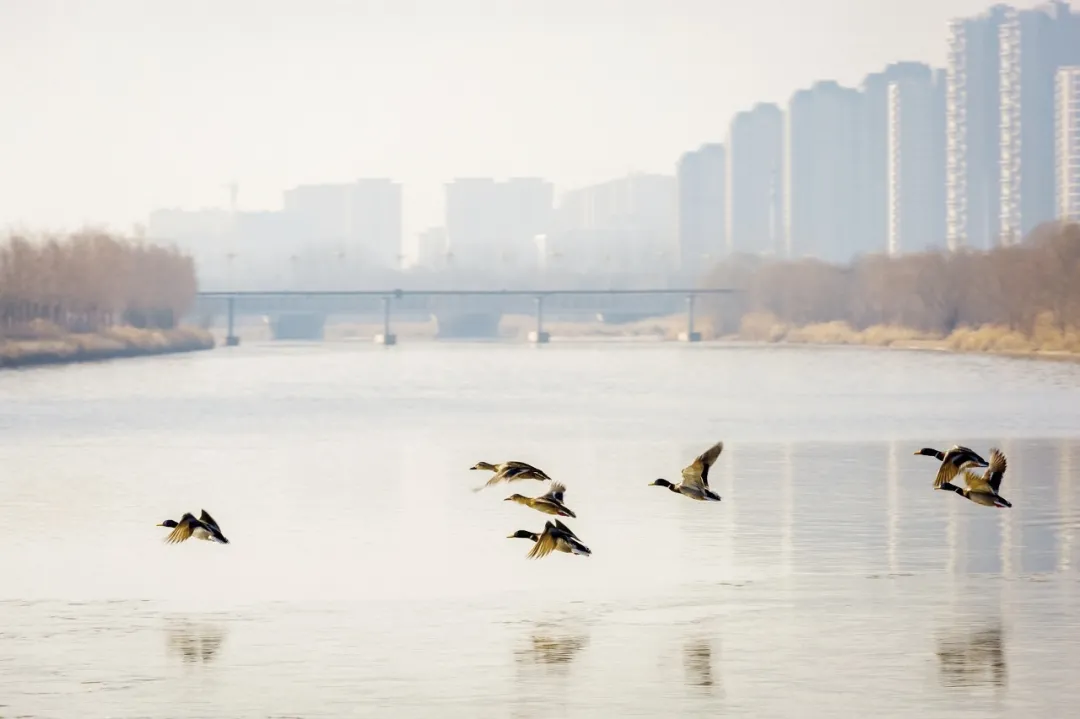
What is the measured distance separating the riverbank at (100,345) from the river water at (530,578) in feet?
208

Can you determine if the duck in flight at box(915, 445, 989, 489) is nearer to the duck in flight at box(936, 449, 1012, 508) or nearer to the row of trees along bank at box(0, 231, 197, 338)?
the duck in flight at box(936, 449, 1012, 508)

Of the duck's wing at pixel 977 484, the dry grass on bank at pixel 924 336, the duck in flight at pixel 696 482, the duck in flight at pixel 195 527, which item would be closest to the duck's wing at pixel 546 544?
the duck in flight at pixel 696 482

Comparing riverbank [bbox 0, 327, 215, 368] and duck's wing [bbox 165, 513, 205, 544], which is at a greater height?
riverbank [bbox 0, 327, 215, 368]

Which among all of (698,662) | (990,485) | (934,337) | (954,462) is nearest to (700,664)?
(698,662)

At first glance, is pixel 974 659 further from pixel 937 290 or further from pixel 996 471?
pixel 937 290

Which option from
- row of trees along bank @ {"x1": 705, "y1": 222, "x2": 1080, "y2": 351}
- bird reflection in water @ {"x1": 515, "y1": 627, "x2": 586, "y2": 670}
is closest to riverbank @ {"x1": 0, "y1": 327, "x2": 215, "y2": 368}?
row of trees along bank @ {"x1": 705, "y1": 222, "x2": 1080, "y2": 351}

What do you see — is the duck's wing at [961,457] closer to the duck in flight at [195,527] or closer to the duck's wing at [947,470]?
the duck's wing at [947,470]

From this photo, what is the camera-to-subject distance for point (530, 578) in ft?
76.8

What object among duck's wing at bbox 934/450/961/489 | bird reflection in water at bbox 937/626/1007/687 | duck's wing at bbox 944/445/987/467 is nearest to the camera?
bird reflection in water at bbox 937/626/1007/687

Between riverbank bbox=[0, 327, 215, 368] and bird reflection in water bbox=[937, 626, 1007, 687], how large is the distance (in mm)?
96375

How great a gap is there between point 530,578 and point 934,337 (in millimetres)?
131292

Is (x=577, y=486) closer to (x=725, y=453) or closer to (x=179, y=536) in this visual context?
(x=725, y=453)

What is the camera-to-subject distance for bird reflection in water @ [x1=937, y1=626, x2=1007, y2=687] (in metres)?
16.8

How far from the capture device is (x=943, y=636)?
19.0 m
